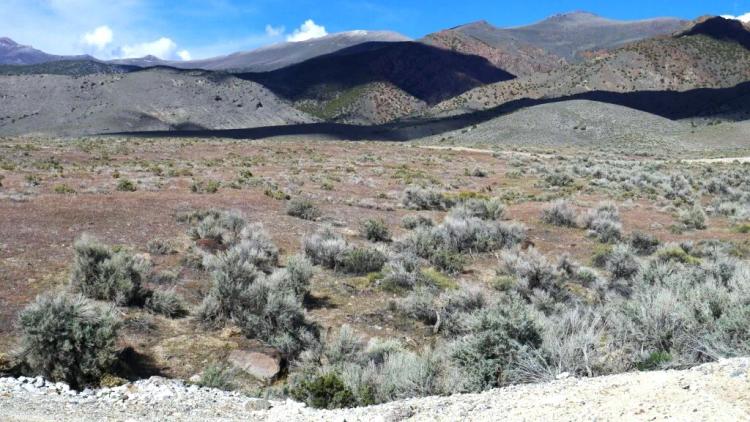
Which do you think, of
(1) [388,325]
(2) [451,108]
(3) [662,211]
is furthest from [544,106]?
(1) [388,325]

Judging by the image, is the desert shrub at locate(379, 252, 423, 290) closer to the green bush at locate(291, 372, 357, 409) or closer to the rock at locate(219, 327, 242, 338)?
the rock at locate(219, 327, 242, 338)

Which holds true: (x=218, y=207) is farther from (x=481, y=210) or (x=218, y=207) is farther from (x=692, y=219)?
(x=692, y=219)

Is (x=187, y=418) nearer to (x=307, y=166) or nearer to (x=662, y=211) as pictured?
(x=662, y=211)

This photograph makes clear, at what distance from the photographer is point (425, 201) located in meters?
22.6

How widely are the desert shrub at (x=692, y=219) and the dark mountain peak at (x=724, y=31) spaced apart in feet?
451

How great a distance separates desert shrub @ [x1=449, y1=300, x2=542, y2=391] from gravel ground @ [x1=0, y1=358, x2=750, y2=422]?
59 cm

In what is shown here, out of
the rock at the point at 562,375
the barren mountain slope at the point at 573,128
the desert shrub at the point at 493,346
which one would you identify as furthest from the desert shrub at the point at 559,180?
the barren mountain slope at the point at 573,128

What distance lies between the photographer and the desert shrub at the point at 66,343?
668 cm

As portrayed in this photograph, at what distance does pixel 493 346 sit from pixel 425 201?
16332 millimetres

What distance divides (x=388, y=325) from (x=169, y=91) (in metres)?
123

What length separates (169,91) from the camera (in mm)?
120500

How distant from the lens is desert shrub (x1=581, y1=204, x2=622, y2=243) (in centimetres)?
1703

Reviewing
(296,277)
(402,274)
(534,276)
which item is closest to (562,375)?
(296,277)

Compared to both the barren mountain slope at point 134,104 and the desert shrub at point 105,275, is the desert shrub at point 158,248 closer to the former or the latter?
the desert shrub at point 105,275
